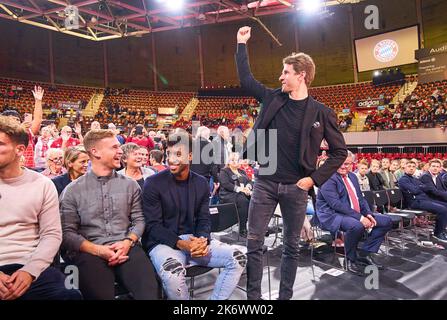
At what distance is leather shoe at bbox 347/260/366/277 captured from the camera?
3.34 m

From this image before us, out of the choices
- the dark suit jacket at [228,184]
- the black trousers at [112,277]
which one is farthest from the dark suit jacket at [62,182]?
the dark suit jacket at [228,184]

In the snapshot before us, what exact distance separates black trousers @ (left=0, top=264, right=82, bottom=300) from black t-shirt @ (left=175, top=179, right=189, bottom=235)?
776 mm

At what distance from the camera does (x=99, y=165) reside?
216 centimetres

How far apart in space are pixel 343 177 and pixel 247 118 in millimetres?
13466

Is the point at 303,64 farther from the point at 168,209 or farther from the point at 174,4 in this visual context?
the point at 174,4

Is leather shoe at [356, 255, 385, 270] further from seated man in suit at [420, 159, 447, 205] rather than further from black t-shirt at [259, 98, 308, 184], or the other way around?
seated man in suit at [420, 159, 447, 205]

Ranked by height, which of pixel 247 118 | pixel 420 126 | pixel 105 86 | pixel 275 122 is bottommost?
pixel 275 122

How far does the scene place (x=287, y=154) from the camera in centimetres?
217

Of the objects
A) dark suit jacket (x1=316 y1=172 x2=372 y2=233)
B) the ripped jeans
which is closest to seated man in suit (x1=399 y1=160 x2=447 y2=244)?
dark suit jacket (x1=316 y1=172 x2=372 y2=233)

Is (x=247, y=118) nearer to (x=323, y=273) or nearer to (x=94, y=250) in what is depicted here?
(x=323, y=273)

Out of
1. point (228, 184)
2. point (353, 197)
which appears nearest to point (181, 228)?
point (353, 197)

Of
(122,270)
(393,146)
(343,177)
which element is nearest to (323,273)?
(343,177)

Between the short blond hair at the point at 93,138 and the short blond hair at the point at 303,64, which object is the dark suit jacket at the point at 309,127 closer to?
the short blond hair at the point at 303,64

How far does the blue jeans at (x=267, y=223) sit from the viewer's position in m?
2.11
